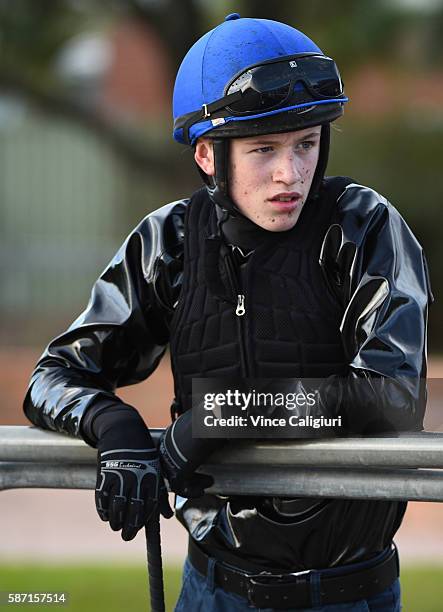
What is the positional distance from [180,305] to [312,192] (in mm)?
367

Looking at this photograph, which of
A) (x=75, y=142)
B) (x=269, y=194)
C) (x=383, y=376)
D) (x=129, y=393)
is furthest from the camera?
(x=75, y=142)

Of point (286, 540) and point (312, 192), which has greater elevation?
point (312, 192)

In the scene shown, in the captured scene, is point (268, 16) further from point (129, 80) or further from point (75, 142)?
point (129, 80)

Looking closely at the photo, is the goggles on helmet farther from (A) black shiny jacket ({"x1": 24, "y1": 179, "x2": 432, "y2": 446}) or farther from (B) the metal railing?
(B) the metal railing

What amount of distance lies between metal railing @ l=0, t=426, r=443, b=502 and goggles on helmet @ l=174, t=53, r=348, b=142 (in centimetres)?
66

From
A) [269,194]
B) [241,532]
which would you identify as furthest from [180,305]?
[241,532]

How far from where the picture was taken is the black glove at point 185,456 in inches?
83.0

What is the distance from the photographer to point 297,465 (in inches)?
80.7

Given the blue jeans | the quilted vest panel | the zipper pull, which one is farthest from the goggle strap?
the blue jeans

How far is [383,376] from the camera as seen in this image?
2.12 m

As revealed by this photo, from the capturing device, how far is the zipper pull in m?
2.37

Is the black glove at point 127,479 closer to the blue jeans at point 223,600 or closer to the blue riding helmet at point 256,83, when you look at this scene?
the blue jeans at point 223,600

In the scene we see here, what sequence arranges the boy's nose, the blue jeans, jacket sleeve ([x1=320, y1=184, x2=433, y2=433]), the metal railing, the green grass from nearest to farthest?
the metal railing → jacket sleeve ([x1=320, y1=184, x2=433, y2=433]) → the boy's nose → the blue jeans → the green grass

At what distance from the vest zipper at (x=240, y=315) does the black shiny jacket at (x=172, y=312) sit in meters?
0.15
